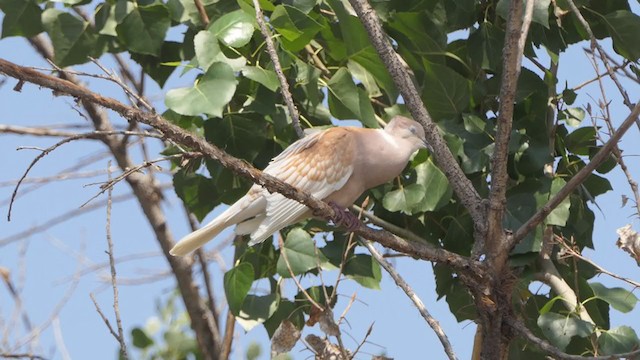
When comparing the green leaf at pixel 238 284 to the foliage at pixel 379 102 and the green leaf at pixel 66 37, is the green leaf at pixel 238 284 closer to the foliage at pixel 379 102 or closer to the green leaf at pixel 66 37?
the foliage at pixel 379 102

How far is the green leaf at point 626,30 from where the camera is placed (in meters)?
2.76

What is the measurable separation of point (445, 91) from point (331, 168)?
1.25ft

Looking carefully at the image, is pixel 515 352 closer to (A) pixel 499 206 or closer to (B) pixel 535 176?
(B) pixel 535 176

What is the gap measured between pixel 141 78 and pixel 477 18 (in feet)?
5.15

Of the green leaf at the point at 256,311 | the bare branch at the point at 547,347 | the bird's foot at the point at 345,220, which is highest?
the bird's foot at the point at 345,220

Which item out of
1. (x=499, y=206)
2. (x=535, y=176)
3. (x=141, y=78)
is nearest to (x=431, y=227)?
(x=535, y=176)

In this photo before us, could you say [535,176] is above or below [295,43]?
below

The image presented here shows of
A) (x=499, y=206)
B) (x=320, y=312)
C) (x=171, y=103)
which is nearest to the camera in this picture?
(x=499, y=206)

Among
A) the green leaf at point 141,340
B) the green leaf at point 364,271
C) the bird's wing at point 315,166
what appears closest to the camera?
the bird's wing at point 315,166

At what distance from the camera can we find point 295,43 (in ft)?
9.27

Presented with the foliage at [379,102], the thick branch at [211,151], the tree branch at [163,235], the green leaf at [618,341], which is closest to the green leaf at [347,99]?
the foliage at [379,102]

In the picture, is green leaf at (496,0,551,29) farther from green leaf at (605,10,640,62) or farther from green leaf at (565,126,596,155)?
green leaf at (565,126,596,155)

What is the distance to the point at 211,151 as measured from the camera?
80.1 inches

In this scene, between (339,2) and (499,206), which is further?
(339,2)
